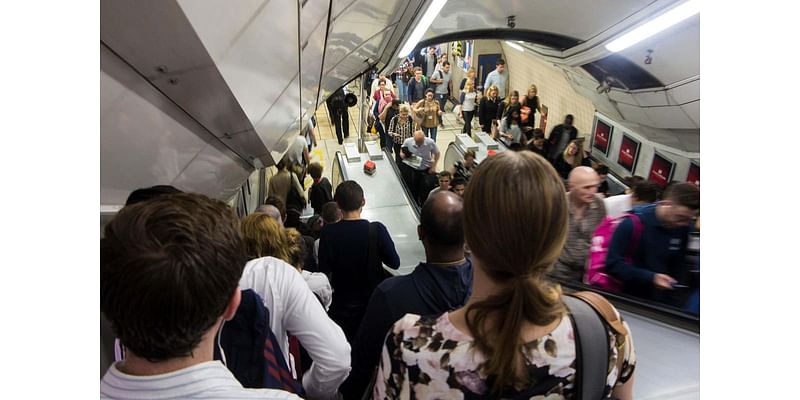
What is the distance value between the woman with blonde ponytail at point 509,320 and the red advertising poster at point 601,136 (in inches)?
386

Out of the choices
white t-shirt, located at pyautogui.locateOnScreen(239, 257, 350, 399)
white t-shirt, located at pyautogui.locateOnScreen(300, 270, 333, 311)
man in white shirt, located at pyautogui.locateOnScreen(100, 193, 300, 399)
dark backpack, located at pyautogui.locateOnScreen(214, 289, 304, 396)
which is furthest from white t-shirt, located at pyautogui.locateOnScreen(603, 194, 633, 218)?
man in white shirt, located at pyautogui.locateOnScreen(100, 193, 300, 399)

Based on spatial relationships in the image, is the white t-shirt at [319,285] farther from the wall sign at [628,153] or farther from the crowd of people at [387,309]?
the wall sign at [628,153]

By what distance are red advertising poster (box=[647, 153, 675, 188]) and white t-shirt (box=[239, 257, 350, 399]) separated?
27.7ft

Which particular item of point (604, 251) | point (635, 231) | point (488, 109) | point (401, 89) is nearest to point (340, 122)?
point (401, 89)

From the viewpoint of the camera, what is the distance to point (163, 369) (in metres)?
0.82

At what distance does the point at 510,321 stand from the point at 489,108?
10.9 metres

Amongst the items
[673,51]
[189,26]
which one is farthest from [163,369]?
[673,51]

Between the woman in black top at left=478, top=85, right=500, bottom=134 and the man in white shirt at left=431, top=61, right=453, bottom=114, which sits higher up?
the man in white shirt at left=431, top=61, right=453, bottom=114

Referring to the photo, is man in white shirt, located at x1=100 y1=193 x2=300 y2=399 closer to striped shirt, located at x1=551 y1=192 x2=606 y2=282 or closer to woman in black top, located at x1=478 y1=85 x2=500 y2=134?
striped shirt, located at x1=551 y1=192 x2=606 y2=282

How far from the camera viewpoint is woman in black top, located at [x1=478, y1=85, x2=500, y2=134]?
1132 cm

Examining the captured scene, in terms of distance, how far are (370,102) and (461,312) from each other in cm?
1088

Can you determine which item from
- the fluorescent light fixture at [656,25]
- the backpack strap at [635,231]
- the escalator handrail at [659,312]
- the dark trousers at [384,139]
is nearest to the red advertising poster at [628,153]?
the fluorescent light fixture at [656,25]
